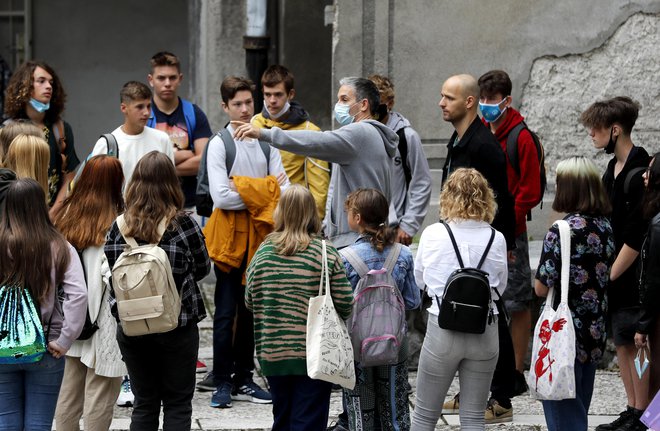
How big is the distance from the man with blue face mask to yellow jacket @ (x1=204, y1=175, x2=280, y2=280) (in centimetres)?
41

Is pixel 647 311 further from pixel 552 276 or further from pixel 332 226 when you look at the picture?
pixel 332 226

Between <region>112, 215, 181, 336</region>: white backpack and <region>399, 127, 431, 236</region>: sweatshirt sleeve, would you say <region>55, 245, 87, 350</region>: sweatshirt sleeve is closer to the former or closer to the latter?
<region>112, 215, 181, 336</region>: white backpack

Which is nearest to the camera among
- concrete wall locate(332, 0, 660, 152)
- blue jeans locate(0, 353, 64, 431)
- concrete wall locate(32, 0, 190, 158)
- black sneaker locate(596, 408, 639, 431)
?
blue jeans locate(0, 353, 64, 431)

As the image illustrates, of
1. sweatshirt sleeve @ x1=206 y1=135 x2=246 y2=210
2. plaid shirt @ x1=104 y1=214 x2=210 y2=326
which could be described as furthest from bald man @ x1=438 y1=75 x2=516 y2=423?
plaid shirt @ x1=104 y1=214 x2=210 y2=326

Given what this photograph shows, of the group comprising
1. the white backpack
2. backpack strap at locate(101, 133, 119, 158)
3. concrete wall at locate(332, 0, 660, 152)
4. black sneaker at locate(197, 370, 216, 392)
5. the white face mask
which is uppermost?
concrete wall at locate(332, 0, 660, 152)

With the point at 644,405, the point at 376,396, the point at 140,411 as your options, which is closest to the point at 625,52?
the point at 644,405

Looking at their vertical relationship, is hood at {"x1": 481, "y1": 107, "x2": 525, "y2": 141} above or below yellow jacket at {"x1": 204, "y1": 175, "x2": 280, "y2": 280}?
above

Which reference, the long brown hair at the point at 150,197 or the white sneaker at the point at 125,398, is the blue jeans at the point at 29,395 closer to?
the long brown hair at the point at 150,197

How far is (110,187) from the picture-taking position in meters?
5.94

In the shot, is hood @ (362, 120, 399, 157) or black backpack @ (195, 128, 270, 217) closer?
hood @ (362, 120, 399, 157)

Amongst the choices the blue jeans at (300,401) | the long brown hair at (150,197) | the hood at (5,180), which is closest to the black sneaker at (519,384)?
the blue jeans at (300,401)

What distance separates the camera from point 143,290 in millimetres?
5422

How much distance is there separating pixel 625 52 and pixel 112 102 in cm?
668

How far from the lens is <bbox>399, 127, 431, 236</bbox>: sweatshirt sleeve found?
696 centimetres
